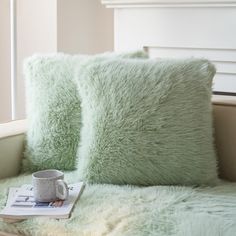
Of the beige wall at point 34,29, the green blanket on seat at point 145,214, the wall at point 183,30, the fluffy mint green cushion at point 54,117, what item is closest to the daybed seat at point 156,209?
the green blanket on seat at point 145,214

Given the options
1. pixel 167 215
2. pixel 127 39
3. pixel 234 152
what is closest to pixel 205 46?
pixel 127 39

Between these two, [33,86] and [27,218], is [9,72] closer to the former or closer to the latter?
[33,86]

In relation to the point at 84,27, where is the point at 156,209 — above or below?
below

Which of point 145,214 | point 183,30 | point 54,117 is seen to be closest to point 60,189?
point 145,214

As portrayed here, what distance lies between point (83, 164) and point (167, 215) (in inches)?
17.8

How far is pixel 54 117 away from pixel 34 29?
959 millimetres

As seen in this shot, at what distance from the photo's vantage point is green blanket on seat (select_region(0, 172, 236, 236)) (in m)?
1.36

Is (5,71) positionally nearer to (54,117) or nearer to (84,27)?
(84,27)

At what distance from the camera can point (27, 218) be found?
1488 mm

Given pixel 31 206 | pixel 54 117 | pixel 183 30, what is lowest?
pixel 31 206

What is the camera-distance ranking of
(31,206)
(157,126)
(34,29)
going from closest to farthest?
(31,206)
(157,126)
(34,29)

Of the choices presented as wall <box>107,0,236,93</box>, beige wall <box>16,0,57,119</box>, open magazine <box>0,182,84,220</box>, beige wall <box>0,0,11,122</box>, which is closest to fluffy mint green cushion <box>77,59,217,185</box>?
open magazine <box>0,182,84,220</box>

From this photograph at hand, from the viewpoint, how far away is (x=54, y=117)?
1.91m

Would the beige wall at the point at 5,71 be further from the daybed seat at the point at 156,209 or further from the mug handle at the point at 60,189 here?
the mug handle at the point at 60,189
